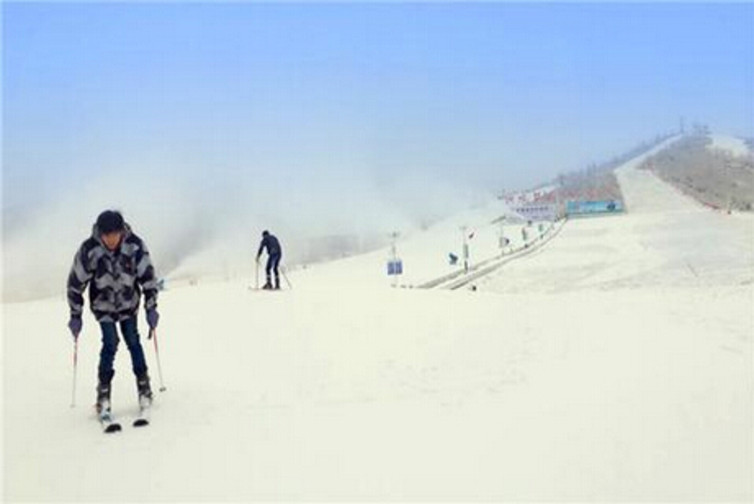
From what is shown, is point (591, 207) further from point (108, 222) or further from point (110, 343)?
point (108, 222)

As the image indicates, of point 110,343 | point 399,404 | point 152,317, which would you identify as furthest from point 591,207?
point 110,343

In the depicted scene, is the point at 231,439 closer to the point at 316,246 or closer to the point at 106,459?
the point at 106,459

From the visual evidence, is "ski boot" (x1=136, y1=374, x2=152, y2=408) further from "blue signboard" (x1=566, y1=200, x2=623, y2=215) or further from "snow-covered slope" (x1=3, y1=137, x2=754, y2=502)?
"blue signboard" (x1=566, y1=200, x2=623, y2=215)

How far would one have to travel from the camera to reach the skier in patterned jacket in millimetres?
6016

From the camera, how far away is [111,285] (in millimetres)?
6137

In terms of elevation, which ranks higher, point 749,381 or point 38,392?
point 38,392

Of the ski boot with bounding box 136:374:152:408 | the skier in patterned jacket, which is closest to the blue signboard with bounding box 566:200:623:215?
the ski boot with bounding box 136:374:152:408

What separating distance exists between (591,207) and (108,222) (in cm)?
7695

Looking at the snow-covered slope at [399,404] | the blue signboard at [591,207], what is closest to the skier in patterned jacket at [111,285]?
the snow-covered slope at [399,404]

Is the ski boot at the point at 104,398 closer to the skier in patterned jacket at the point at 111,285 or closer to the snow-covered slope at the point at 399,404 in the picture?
the skier in patterned jacket at the point at 111,285

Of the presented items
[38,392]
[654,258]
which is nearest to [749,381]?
[38,392]

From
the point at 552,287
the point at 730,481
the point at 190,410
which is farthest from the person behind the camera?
the point at 552,287

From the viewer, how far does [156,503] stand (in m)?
4.67

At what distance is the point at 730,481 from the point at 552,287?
2198 centimetres
